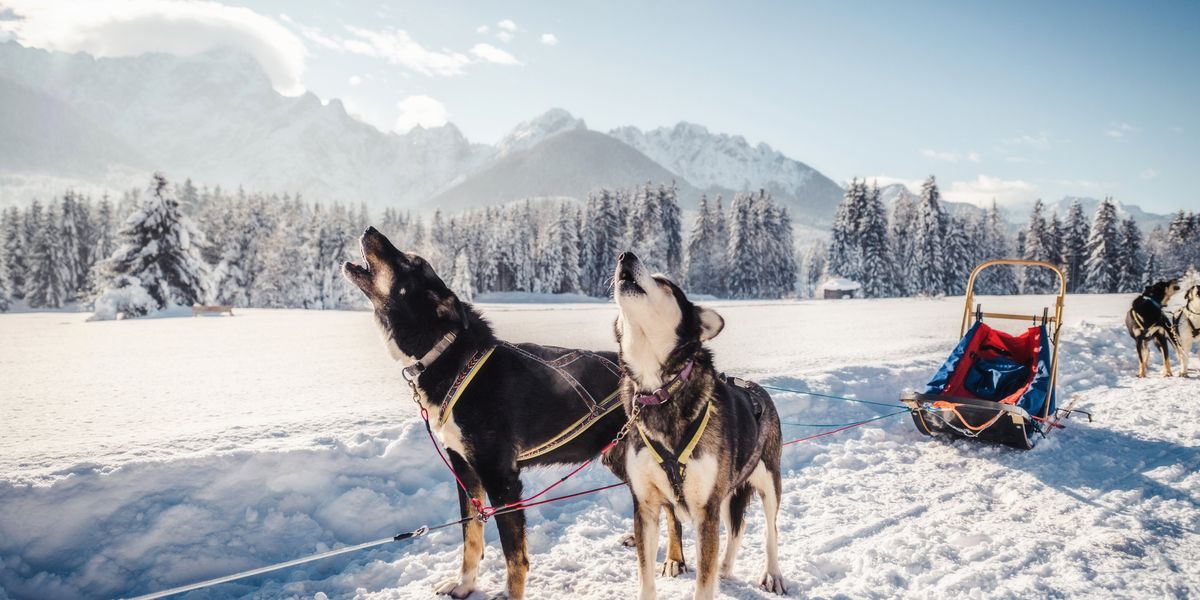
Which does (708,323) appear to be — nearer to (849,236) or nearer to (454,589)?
(454,589)

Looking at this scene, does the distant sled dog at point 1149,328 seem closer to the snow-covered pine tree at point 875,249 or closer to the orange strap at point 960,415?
the orange strap at point 960,415

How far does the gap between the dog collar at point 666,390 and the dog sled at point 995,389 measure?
459 centimetres

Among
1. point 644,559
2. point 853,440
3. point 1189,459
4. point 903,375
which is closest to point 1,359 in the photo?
point 644,559

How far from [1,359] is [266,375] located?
7.36 m

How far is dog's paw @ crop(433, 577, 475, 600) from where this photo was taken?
375 cm

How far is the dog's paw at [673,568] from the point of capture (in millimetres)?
3961

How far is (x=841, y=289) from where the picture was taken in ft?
180

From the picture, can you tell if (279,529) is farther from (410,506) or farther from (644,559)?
(644,559)

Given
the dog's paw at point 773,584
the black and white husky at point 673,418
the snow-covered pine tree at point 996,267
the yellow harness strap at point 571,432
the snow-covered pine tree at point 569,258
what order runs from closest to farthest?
the black and white husky at point 673,418 < the dog's paw at point 773,584 < the yellow harness strap at point 571,432 < the snow-covered pine tree at point 996,267 < the snow-covered pine tree at point 569,258

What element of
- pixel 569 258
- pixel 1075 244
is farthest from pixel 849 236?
pixel 569 258

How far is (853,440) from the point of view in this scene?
688 centimetres

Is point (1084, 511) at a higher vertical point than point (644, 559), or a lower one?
lower

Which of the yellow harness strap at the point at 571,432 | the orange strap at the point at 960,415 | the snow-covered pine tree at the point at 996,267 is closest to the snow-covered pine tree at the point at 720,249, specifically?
the snow-covered pine tree at the point at 996,267

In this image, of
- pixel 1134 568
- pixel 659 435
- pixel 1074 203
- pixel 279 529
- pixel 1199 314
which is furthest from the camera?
pixel 1074 203
